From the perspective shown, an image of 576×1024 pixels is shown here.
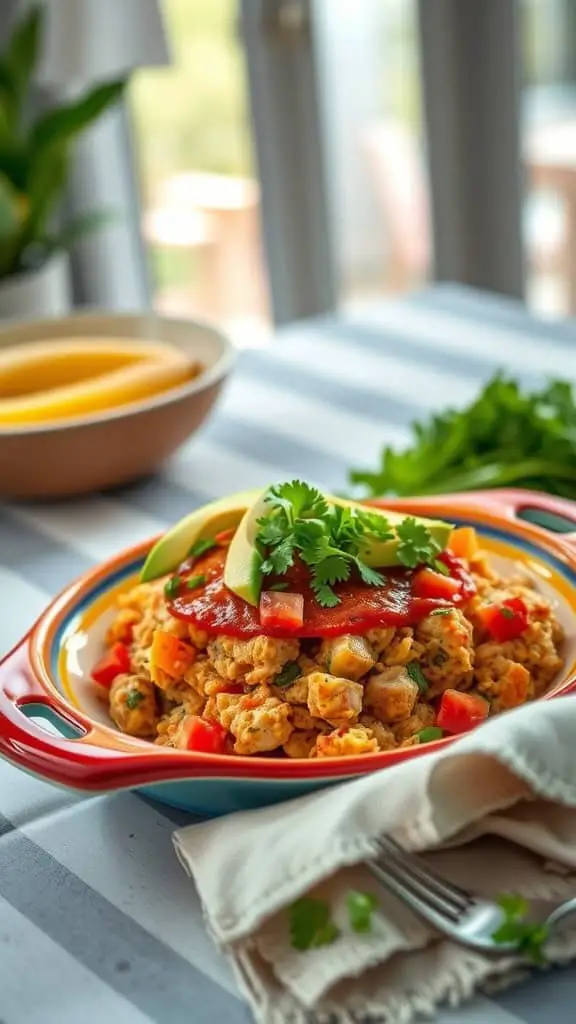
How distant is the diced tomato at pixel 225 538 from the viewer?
3.47 ft

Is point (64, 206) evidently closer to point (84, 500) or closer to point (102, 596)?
point (84, 500)

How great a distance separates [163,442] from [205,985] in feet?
2.87

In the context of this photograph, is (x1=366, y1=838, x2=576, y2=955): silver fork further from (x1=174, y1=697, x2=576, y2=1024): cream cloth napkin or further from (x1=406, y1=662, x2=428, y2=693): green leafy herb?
(x1=406, y1=662, x2=428, y2=693): green leafy herb

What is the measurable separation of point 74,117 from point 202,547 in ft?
5.59

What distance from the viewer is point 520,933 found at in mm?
759

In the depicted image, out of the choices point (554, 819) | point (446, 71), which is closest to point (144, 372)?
point (554, 819)

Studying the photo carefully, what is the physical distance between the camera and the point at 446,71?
3.18 metres

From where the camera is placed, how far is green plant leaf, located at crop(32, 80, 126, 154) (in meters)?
2.47

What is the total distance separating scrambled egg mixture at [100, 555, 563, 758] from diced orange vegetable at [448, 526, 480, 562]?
0.06 meters

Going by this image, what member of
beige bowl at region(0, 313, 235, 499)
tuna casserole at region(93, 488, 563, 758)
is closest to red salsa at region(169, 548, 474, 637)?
tuna casserole at region(93, 488, 563, 758)

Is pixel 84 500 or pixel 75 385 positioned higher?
pixel 75 385

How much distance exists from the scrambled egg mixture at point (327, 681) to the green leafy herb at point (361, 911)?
4.7 inches

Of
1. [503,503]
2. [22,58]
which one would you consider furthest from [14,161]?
[503,503]

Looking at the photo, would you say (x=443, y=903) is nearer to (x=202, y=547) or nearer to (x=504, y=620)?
(x=504, y=620)
